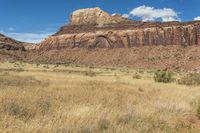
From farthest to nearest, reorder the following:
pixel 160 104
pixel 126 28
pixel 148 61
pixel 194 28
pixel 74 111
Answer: pixel 126 28 < pixel 194 28 < pixel 148 61 < pixel 160 104 < pixel 74 111

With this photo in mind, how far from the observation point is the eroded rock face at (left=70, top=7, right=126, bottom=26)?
493 feet

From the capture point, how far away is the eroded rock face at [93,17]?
493 ft

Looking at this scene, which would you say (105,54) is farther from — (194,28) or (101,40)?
(194,28)

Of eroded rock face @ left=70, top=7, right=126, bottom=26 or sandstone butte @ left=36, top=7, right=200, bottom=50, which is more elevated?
eroded rock face @ left=70, top=7, right=126, bottom=26

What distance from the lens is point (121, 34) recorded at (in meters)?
122

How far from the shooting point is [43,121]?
719cm

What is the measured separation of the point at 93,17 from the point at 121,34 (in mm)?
41441

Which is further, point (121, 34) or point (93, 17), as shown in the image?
point (93, 17)

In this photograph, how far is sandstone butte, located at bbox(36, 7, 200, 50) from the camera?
109 meters

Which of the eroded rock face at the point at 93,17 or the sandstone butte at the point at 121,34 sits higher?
the eroded rock face at the point at 93,17

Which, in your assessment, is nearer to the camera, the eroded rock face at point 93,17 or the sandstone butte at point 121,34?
the sandstone butte at point 121,34

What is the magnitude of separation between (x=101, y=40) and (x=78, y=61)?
12.8 meters

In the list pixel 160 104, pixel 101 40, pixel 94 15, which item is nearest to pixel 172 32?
pixel 101 40

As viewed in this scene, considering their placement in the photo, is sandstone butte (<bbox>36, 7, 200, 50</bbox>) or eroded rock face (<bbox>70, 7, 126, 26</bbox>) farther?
eroded rock face (<bbox>70, 7, 126, 26</bbox>)
